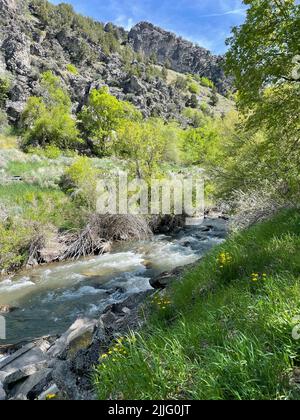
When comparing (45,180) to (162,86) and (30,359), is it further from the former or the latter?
(162,86)

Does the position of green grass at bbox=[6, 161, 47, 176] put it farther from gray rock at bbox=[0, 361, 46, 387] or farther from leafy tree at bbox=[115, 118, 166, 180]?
gray rock at bbox=[0, 361, 46, 387]

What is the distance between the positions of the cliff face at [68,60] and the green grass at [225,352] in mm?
46720

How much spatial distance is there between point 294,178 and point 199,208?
44.3 feet

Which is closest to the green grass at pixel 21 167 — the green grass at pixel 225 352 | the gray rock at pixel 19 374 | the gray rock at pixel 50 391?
the gray rock at pixel 19 374

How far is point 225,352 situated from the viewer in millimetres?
2844

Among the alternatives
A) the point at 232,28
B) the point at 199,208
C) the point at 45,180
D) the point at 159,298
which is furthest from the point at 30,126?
the point at 159,298

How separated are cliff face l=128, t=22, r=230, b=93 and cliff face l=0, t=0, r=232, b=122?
47.9m

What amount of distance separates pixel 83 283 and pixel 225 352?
966 cm

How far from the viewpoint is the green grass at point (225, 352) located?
2418mm

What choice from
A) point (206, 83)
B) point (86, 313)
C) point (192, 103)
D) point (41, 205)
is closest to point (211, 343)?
point (86, 313)

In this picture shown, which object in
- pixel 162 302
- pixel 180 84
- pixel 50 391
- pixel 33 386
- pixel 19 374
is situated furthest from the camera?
A: pixel 180 84

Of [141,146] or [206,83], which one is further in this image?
[206,83]

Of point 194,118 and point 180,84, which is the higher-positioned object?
point 180,84

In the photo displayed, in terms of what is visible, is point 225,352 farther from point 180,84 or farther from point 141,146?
point 180,84
